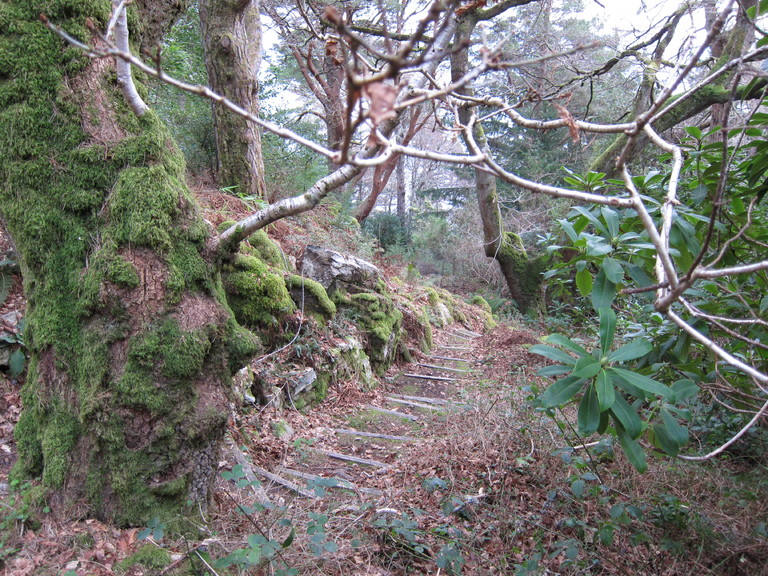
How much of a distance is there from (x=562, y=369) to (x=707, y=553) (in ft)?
4.25

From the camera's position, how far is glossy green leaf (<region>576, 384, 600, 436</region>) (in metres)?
2.08

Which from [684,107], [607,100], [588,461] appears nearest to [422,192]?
[607,100]

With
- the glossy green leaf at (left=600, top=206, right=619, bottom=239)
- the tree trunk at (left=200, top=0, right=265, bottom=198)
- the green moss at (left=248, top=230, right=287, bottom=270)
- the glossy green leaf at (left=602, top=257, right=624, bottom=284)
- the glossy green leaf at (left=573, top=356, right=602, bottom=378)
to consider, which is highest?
the tree trunk at (left=200, top=0, right=265, bottom=198)

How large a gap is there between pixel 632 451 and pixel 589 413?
25 cm

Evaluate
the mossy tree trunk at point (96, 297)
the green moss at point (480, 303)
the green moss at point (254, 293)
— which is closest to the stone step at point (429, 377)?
the green moss at point (254, 293)

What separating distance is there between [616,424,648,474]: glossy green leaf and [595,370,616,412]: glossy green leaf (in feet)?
0.68

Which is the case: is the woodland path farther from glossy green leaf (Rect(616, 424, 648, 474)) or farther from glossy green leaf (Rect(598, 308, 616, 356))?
glossy green leaf (Rect(598, 308, 616, 356))

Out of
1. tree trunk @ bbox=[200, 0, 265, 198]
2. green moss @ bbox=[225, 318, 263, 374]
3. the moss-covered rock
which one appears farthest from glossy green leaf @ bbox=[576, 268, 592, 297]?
tree trunk @ bbox=[200, 0, 265, 198]

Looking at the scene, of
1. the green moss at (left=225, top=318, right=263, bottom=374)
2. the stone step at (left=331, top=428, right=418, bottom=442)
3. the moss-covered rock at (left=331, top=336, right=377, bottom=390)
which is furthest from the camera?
the moss-covered rock at (left=331, top=336, right=377, bottom=390)

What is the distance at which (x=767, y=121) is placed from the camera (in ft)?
7.21

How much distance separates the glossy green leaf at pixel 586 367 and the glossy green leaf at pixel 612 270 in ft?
1.28

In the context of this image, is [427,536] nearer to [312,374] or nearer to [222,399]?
[222,399]

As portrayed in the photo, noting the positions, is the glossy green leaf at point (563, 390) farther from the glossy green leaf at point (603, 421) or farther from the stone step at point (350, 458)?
the stone step at point (350, 458)

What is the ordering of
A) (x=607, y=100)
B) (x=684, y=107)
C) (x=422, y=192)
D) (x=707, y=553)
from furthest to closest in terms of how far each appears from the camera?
(x=422, y=192)
(x=607, y=100)
(x=684, y=107)
(x=707, y=553)
